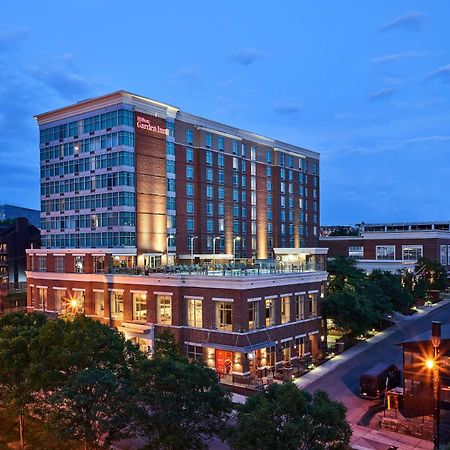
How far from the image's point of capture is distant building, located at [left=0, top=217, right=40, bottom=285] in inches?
Result: 4114

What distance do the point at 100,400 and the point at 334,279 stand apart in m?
41.4

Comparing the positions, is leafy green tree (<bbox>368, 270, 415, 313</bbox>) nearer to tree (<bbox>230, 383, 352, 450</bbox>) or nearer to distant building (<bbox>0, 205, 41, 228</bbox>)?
tree (<bbox>230, 383, 352, 450</bbox>)

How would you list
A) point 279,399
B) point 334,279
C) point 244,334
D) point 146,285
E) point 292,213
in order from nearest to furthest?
point 279,399, point 244,334, point 146,285, point 334,279, point 292,213

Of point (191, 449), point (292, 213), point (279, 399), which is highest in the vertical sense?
point (292, 213)

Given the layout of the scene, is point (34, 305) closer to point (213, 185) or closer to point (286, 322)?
point (213, 185)

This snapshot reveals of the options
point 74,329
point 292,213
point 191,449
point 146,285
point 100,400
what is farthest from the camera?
point 292,213

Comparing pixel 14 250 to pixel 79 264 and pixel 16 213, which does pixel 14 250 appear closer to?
pixel 79 264

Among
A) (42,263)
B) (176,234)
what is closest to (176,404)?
(176,234)

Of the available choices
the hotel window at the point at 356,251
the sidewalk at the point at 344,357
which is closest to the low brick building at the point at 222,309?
the sidewalk at the point at 344,357

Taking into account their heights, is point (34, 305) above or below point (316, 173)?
below

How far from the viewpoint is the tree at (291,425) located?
17188 mm

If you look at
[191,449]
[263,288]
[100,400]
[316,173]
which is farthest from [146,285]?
[316,173]

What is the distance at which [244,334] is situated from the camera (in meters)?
38.9

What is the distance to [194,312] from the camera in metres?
42.5
